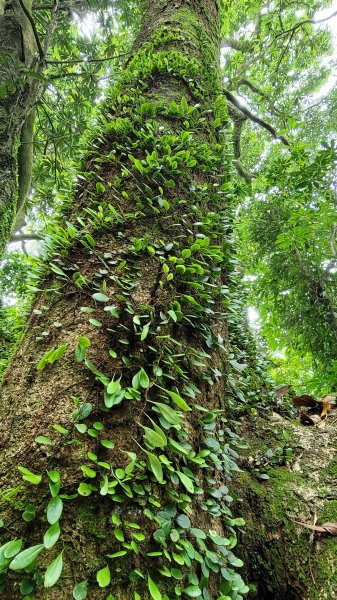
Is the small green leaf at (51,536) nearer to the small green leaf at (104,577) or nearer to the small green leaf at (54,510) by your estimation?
the small green leaf at (54,510)

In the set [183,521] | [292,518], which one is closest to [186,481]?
[183,521]

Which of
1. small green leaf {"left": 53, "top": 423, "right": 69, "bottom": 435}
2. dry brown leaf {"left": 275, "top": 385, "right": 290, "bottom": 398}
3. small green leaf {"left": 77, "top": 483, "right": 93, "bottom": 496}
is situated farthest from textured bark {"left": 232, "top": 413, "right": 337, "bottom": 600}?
small green leaf {"left": 53, "top": 423, "right": 69, "bottom": 435}

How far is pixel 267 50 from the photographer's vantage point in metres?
6.99

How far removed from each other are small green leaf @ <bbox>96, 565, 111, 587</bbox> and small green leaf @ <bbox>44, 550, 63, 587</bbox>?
118 mm

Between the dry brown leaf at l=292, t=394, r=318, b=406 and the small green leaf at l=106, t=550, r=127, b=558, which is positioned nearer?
the small green leaf at l=106, t=550, r=127, b=558

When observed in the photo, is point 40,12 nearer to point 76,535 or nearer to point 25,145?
point 25,145

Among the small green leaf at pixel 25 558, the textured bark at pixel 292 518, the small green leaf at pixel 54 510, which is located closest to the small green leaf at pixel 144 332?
the small green leaf at pixel 54 510

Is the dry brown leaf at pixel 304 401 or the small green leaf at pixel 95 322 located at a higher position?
the small green leaf at pixel 95 322

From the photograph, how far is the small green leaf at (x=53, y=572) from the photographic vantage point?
2.72 ft

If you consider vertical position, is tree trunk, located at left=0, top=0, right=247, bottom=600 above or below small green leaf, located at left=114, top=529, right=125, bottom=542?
above

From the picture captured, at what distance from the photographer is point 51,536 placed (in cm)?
91

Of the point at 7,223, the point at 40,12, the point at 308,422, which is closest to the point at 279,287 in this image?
the point at 308,422

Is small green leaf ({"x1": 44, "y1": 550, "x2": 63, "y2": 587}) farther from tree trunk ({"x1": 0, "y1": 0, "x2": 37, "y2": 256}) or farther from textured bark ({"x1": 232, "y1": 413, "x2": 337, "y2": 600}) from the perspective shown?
tree trunk ({"x1": 0, "y1": 0, "x2": 37, "y2": 256})

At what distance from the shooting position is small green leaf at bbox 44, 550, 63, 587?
830mm
